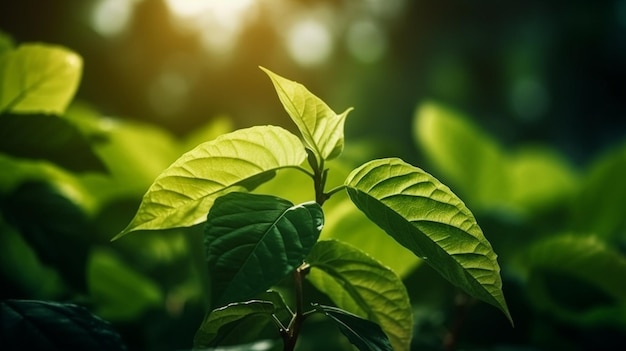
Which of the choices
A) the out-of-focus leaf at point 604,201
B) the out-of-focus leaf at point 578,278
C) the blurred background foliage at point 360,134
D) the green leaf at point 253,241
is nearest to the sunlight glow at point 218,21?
the blurred background foliage at point 360,134

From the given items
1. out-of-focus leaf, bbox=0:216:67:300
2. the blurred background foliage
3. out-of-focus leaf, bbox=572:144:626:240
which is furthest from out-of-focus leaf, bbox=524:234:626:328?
out-of-focus leaf, bbox=0:216:67:300

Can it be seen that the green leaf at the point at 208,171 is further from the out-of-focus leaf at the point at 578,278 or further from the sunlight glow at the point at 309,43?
the sunlight glow at the point at 309,43

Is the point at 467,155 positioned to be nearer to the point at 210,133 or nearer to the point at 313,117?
the point at 210,133

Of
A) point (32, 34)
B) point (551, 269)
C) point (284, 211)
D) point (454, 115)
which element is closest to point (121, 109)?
point (32, 34)

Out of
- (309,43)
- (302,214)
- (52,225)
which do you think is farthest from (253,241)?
(309,43)

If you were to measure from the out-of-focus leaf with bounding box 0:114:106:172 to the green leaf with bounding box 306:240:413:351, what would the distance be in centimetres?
42

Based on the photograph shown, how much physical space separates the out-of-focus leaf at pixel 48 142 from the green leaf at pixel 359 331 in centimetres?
48

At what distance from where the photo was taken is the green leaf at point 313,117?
75 cm

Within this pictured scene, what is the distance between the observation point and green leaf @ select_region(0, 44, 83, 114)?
39.5 inches

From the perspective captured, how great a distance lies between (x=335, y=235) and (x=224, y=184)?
32 cm

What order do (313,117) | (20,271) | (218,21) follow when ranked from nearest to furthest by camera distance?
(313,117)
(20,271)
(218,21)

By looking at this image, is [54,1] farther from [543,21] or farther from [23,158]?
[543,21]

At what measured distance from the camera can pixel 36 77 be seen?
1.02 m

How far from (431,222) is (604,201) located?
1.06m
